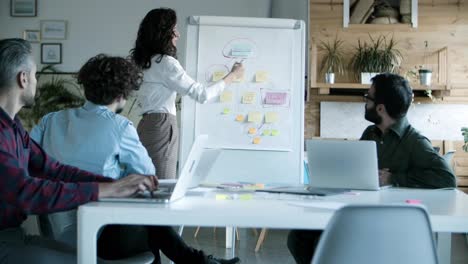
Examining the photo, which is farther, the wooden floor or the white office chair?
the wooden floor

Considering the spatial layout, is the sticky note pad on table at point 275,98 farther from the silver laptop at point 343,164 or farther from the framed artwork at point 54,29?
the framed artwork at point 54,29

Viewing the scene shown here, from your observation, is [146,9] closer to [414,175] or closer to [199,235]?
[199,235]

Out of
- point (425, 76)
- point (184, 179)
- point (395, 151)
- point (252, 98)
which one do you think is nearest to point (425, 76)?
point (425, 76)

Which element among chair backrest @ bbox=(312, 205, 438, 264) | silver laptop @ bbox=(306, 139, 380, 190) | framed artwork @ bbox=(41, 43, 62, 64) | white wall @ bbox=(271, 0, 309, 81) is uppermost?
white wall @ bbox=(271, 0, 309, 81)

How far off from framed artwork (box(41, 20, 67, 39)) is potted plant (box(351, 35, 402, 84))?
3341mm

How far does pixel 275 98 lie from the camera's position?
3734 mm

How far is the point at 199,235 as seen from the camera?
196 inches

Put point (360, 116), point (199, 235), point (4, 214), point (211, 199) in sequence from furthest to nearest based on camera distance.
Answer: point (360, 116) < point (199, 235) < point (211, 199) < point (4, 214)

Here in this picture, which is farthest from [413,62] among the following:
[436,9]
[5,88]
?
[5,88]

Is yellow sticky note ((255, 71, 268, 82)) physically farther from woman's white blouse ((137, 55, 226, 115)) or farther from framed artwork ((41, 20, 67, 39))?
framed artwork ((41, 20, 67, 39))

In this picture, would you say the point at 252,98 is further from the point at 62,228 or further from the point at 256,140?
the point at 62,228

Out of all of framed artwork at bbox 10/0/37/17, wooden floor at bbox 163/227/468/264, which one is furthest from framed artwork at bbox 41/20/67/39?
wooden floor at bbox 163/227/468/264

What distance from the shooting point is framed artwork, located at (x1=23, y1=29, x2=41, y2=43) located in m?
6.73

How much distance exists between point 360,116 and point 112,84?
11.5 ft
